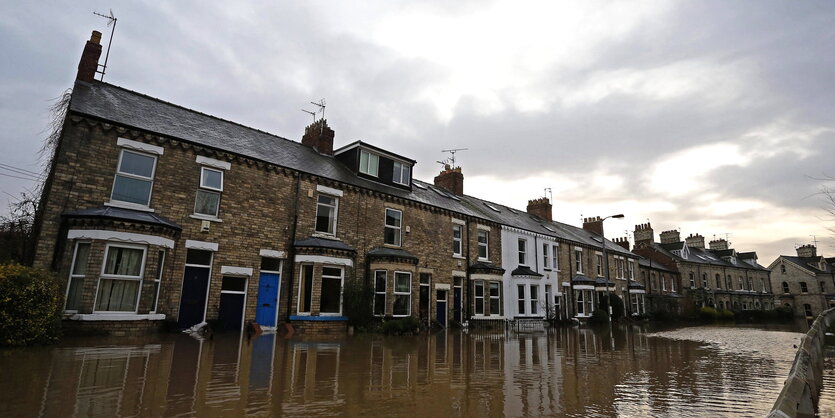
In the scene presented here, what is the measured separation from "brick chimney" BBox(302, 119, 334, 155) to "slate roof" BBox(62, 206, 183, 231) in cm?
1031

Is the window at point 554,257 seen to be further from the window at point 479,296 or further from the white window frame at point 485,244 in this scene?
the window at point 479,296

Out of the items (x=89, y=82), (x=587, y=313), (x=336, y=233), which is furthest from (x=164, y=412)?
(x=587, y=313)

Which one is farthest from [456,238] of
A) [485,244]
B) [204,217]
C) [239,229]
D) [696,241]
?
[696,241]

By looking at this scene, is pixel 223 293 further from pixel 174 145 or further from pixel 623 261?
pixel 623 261

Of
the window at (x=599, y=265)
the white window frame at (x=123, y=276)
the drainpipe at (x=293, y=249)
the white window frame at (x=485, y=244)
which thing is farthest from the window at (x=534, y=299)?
the white window frame at (x=123, y=276)

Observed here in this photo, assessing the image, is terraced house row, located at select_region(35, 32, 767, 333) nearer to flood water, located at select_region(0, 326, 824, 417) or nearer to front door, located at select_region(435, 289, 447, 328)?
front door, located at select_region(435, 289, 447, 328)

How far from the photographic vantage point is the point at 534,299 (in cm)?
2695

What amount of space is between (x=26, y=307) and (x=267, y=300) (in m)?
7.30

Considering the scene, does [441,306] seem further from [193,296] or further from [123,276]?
[123,276]

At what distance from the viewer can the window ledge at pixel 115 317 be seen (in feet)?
36.7

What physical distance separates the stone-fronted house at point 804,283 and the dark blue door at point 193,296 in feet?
239

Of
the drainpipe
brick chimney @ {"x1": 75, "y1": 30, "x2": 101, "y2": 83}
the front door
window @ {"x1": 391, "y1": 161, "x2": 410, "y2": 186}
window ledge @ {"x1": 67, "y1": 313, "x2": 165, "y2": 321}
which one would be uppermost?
brick chimney @ {"x1": 75, "y1": 30, "x2": 101, "y2": 83}

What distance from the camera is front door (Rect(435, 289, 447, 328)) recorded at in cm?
2159

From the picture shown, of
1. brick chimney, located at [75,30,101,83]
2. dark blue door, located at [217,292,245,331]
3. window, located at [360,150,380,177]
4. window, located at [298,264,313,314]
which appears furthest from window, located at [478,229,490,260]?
brick chimney, located at [75,30,101,83]
